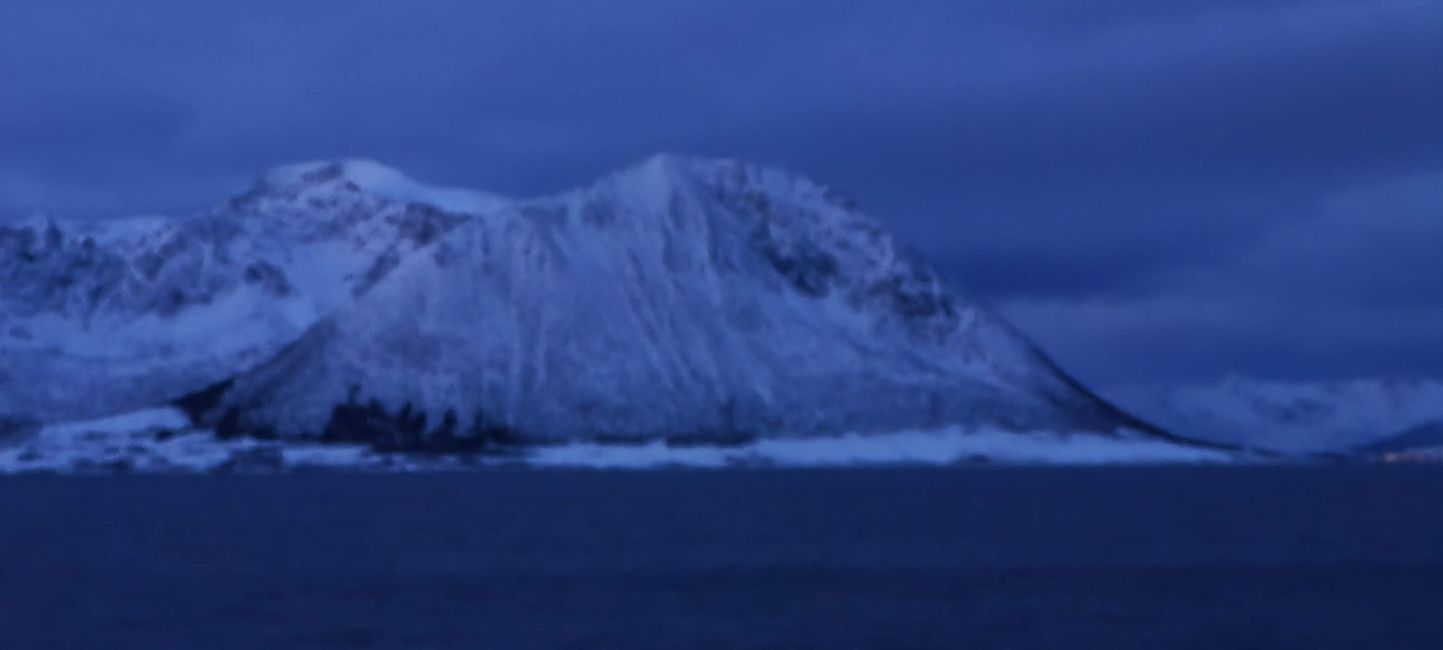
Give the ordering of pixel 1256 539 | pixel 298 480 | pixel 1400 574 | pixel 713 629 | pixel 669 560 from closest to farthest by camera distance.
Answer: pixel 713 629, pixel 1400 574, pixel 669 560, pixel 1256 539, pixel 298 480

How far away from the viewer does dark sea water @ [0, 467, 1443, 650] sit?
44.8 metres

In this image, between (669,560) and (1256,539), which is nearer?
(669,560)

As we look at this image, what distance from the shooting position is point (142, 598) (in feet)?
175

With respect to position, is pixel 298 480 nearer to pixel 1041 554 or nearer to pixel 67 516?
pixel 67 516

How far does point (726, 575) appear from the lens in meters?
62.0

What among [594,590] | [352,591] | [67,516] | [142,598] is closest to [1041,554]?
[594,590]

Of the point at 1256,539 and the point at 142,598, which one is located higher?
the point at 1256,539

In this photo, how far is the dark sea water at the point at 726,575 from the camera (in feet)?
147

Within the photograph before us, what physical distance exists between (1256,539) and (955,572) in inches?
935

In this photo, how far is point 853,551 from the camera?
73125mm

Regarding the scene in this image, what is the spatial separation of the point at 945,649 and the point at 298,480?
156312 millimetres

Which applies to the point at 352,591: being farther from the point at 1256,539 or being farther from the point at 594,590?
the point at 1256,539

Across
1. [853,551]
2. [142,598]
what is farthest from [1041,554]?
[142,598]

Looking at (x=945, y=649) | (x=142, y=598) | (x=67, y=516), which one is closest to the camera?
(x=945, y=649)
